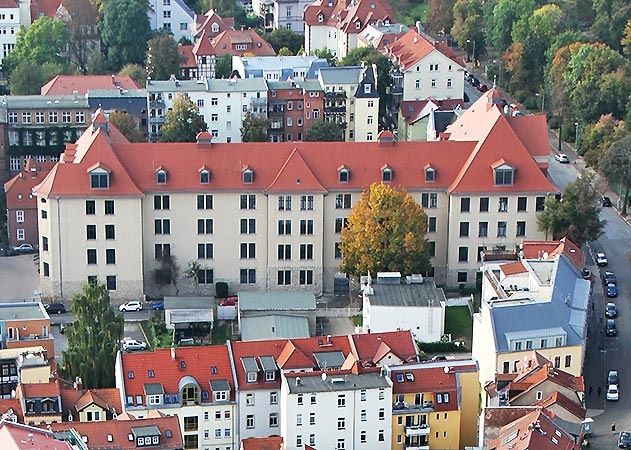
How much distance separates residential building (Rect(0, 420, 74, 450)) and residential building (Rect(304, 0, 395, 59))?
257 ft

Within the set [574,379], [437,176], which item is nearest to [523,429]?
[574,379]

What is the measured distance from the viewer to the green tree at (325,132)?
12394 cm

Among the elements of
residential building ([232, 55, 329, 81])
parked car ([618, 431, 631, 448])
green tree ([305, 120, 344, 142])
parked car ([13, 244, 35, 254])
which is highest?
residential building ([232, 55, 329, 81])

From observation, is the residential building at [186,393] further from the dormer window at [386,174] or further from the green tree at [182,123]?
the green tree at [182,123]

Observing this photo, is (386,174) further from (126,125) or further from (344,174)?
(126,125)

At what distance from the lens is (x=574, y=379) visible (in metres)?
83.7

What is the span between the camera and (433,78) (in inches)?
5182

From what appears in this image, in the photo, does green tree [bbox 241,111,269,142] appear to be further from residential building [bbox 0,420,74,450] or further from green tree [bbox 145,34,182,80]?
residential building [bbox 0,420,74,450]

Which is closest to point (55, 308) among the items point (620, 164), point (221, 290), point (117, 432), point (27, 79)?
point (221, 290)

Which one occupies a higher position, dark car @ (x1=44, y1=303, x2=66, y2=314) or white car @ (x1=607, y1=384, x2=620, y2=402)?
dark car @ (x1=44, y1=303, x2=66, y2=314)

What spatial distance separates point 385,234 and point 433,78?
118ft

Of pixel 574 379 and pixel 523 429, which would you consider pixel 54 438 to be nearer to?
pixel 523 429

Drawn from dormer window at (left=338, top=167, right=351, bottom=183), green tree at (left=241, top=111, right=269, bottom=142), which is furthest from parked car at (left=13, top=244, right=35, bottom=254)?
dormer window at (left=338, top=167, right=351, bottom=183)

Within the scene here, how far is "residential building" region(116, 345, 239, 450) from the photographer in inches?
3191
